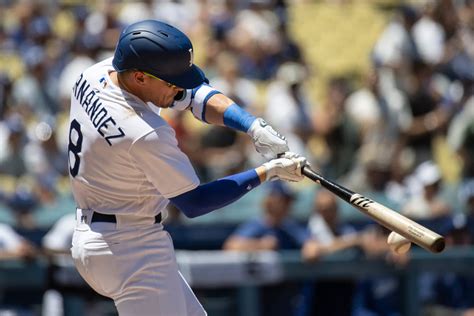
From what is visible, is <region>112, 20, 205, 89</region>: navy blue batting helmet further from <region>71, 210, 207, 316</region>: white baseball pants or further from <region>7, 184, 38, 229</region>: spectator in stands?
<region>7, 184, 38, 229</region>: spectator in stands

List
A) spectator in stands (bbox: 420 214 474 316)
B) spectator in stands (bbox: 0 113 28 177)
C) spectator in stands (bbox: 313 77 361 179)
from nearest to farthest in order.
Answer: spectator in stands (bbox: 420 214 474 316)
spectator in stands (bbox: 0 113 28 177)
spectator in stands (bbox: 313 77 361 179)

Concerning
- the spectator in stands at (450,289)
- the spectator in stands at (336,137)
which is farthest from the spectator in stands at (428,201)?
the spectator in stands at (336,137)

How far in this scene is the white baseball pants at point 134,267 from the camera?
4383 mm

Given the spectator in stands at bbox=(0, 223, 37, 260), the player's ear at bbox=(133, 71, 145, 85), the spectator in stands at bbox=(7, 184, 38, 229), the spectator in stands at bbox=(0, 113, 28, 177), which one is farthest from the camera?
the spectator in stands at bbox=(0, 113, 28, 177)

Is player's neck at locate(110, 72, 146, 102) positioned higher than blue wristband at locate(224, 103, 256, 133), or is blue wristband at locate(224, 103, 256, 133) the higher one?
player's neck at locate(110, 72, 146, 102)

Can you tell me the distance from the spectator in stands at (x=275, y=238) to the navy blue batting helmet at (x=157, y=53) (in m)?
2.97

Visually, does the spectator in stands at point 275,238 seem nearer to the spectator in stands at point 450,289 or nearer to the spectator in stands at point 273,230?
the spectator in stands at point 273,230

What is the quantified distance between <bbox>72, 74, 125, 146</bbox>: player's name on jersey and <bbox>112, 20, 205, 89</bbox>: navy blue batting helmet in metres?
0.17

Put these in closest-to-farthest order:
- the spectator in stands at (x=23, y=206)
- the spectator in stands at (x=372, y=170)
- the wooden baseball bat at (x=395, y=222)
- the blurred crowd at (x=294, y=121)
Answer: the wooden baseball bat at (x=395, y=222)
the blurred crowd at (x=294, y=121)
the spectator in stands at (x=23, y=206)
the spectator in stands at (x=372, y=170)

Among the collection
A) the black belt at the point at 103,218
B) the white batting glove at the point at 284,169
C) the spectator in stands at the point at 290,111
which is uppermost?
the white batting glove at the point at 284,169

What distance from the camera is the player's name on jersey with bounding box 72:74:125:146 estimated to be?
→ 429 cm

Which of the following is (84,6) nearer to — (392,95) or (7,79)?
(7,79)

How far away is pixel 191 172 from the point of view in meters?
4.27

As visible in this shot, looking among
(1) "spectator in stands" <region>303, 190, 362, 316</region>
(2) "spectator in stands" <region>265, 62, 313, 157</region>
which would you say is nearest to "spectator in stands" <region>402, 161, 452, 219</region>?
(1) "spectator in stands" <region>303, 190, 362, 316</region>
